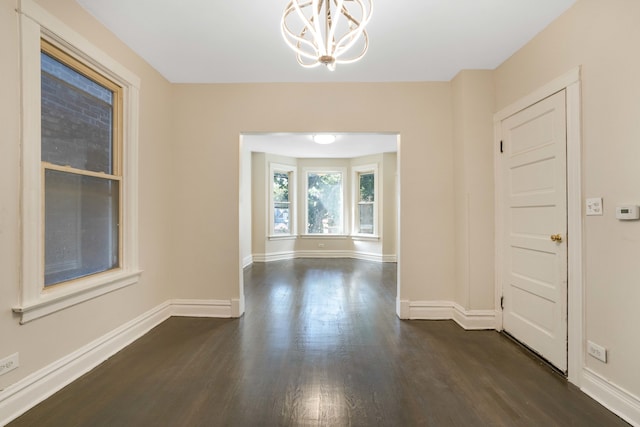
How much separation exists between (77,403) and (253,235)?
5095 millimetres

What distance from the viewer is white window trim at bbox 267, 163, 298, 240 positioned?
22.7 ft

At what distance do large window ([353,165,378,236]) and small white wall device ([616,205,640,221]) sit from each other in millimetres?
5258

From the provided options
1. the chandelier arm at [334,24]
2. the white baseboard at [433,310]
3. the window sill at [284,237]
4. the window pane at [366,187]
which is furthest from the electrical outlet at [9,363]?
the window pane at [366,187]

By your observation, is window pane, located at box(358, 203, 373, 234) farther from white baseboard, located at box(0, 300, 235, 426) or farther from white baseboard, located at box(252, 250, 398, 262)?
white baseboard, located at box(0, 300, 235, 426)

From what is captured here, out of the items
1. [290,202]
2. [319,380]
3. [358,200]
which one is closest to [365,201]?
[358,200]

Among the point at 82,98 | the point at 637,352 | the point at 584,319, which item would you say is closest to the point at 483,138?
the point at 584,319

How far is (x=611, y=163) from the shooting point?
1756mm

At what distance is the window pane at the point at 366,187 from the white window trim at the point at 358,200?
0.09 m

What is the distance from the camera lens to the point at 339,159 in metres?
7.34

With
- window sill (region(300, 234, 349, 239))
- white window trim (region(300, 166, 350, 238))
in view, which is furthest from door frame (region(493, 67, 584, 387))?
window sill (region(300, 234, 349, 239))

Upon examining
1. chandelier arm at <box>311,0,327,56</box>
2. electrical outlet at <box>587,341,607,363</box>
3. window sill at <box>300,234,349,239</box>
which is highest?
chandelier arm at <box>311,0,327,56</box>

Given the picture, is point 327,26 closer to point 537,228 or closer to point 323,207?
point 537,228

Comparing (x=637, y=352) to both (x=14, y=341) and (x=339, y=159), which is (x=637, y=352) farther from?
(x=339, y=159)

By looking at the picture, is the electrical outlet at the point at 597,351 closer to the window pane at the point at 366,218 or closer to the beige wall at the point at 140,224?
the beige wall at the point at 140,224
